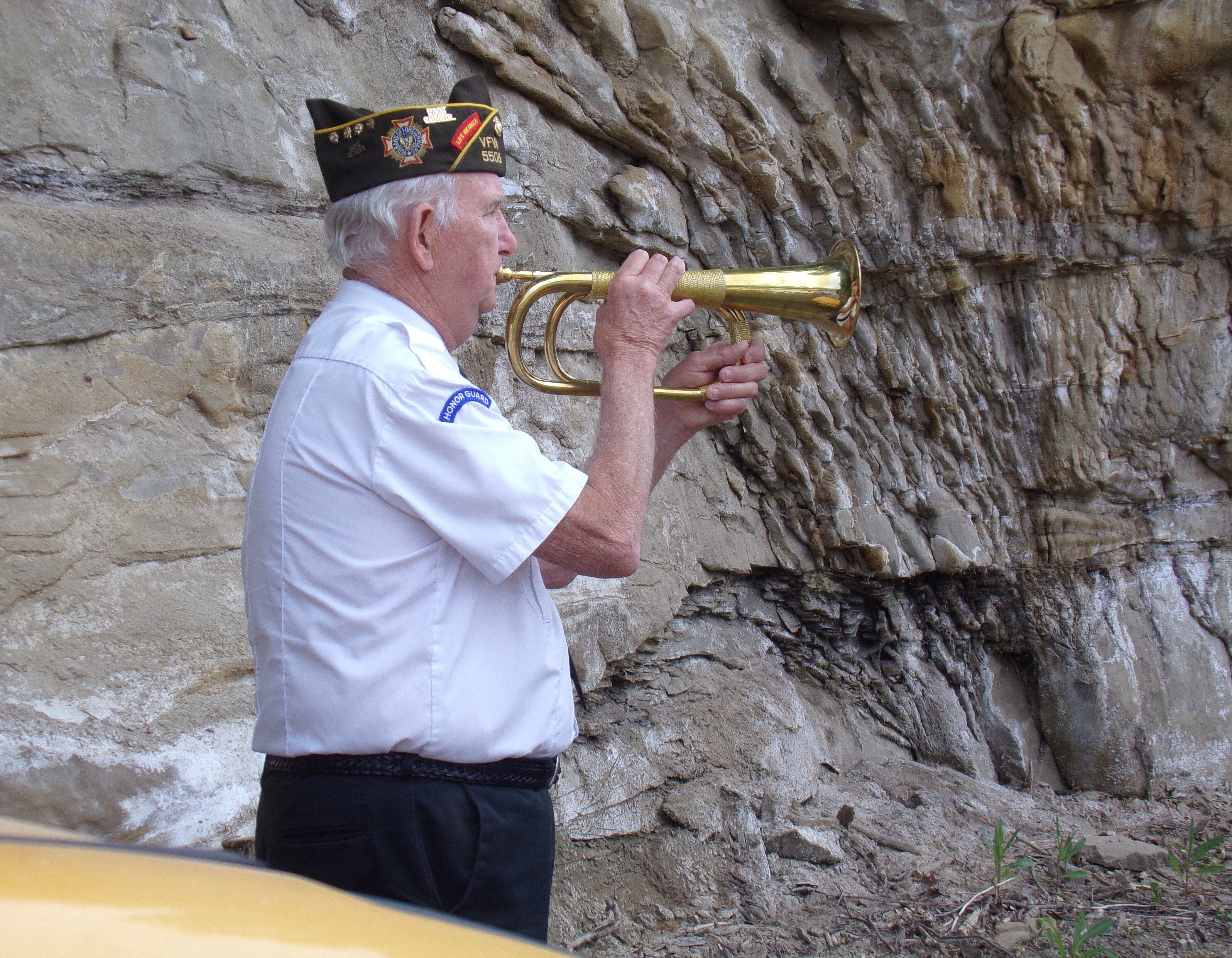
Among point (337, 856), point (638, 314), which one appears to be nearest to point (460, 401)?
point (638, 314)

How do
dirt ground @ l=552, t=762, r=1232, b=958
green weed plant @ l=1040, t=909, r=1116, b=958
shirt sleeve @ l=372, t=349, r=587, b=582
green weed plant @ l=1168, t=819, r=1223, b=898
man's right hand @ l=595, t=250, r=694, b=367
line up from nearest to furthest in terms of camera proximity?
shirt sleeve @ l=372, t=349, r=587, b=582, man's right hand @ l=595, t=250, r=694, b=367, green weed plant @ l=1040, t=909, r=1116, b=958, dirt ground @ l=552, t=762, r=1232, b=958, green weed plant @ l=1168, t=819, r=1223, b=898

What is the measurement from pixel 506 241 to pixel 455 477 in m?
0.64

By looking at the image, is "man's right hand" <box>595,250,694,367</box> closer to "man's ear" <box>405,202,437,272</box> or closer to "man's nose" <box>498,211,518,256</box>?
"man's nose" <box>498,211,518,256</box>

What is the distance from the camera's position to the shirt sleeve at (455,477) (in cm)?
142

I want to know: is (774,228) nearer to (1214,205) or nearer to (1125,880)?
(1214,205)

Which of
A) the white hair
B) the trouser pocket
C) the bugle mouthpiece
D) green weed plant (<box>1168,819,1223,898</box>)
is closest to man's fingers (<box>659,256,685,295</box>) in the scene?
the bugle mouthpiece

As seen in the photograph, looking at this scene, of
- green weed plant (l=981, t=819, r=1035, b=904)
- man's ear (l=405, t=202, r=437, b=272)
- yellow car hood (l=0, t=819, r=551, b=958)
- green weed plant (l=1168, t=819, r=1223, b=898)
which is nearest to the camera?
yellow car hood (l=0, t=819, r=551, b=958)

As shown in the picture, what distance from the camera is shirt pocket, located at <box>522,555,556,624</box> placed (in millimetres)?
1603

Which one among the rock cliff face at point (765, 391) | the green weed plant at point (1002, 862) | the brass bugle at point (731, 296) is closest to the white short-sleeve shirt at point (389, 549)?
the brass bugle at point (731, 296)

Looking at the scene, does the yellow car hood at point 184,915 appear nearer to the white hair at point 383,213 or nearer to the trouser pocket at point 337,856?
the trouser pocket at point 337,856

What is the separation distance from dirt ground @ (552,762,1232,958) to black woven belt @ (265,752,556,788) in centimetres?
151

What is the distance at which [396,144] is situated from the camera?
1.69m

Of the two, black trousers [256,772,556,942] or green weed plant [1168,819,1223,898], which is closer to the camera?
black trousers [256,772,556,942]

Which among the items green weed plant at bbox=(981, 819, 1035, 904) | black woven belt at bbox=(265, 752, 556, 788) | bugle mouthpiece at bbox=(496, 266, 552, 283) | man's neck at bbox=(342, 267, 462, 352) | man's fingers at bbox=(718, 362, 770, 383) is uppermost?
bugle mouthpiece at bbox=(496, 266, 552, 283)
